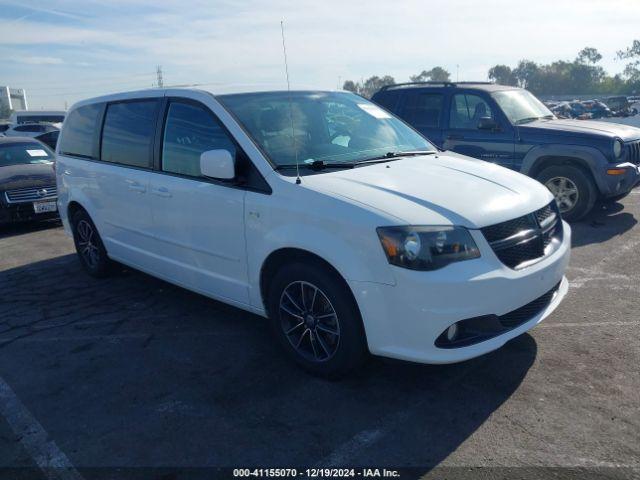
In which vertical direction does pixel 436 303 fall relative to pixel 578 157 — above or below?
below

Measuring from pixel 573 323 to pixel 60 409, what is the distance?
3704 mm

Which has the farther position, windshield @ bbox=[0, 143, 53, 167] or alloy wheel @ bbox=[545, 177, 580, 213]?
Answer: windshield @ bbox=[0, 143, 53, 167]

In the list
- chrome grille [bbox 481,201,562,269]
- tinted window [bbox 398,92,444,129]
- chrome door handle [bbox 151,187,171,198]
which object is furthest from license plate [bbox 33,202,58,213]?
chrome grille [bbox 481,201,562,269]

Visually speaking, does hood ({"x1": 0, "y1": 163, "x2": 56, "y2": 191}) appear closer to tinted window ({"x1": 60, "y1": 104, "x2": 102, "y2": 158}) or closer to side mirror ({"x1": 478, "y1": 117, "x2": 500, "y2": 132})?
tinted window ({"x1": 60, "y1": 104, "x2": 102, "y2": 158})

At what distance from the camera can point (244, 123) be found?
4.07 meters

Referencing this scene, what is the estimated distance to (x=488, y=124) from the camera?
26.1 feet

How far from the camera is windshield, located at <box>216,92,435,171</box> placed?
404 centimetres

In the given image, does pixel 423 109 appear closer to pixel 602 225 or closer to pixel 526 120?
pixel 526 120

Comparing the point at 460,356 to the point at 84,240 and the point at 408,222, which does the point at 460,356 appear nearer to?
the point at 408,222

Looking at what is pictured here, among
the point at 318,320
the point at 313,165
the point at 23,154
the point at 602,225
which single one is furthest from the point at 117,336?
the point at 23,154

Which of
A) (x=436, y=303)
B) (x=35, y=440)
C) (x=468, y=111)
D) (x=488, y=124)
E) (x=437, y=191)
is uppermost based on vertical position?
(x=468, y=111)

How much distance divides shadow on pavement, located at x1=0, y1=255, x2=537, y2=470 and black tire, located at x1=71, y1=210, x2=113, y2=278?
980mm

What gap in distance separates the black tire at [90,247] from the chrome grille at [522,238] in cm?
409

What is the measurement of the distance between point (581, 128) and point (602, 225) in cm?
138
